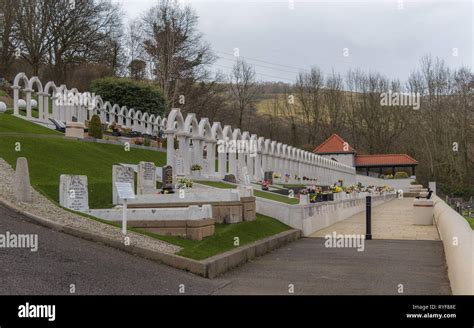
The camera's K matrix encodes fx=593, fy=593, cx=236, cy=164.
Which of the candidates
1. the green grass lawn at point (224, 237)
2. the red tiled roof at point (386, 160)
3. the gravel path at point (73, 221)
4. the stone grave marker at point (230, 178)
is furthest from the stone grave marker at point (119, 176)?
the red tiled roof at point (386, 160)

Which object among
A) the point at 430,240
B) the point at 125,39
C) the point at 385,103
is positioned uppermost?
the point at 125,39

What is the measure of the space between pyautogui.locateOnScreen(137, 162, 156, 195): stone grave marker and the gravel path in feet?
14.4

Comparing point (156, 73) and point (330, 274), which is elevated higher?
point (156, 73)

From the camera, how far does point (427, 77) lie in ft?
252

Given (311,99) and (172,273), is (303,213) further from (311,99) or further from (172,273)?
(311,99)

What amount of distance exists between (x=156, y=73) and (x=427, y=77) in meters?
36.3

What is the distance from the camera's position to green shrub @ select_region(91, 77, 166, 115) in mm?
51062

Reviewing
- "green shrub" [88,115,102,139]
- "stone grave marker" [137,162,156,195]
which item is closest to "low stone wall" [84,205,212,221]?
"stone grave marker" [137,162,156,195]

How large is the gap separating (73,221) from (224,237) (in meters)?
3.43

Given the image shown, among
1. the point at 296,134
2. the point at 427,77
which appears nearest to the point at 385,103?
the point at 427,77

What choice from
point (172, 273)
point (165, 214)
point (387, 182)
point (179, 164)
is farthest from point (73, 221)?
point (387, 182)
